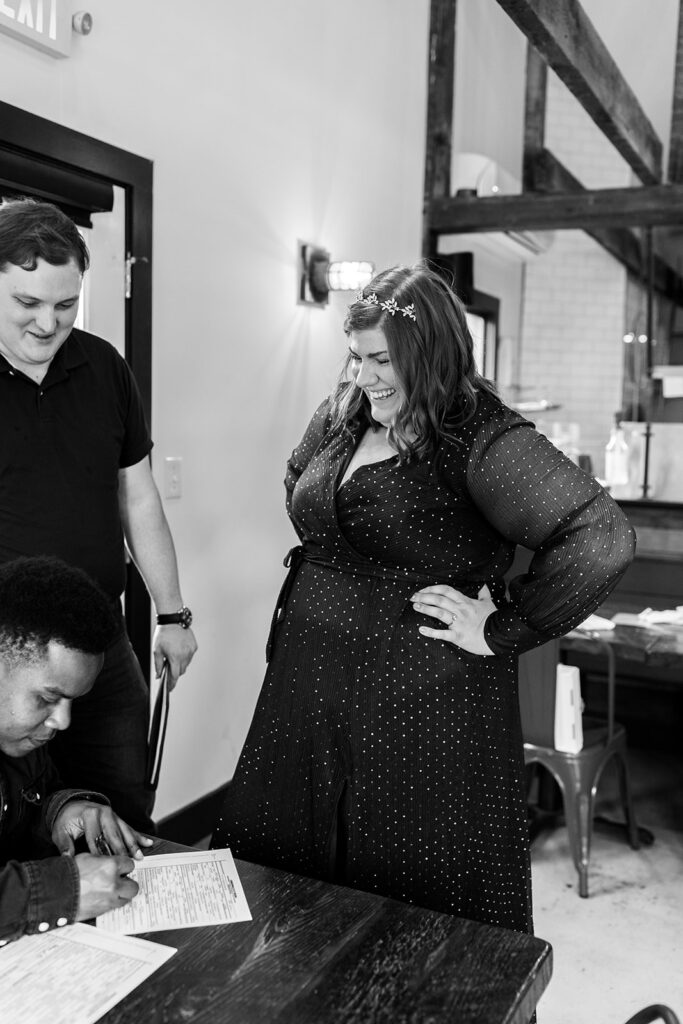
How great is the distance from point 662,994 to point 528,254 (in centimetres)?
495

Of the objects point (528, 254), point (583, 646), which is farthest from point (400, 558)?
point (528, 254)

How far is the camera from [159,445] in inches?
120

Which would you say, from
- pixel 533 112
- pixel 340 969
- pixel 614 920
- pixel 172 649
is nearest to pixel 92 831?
pixel 340 969

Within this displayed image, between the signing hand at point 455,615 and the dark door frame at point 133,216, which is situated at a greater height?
the dark door frame at point 133,216

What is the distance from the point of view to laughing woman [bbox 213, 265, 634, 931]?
1664 mm

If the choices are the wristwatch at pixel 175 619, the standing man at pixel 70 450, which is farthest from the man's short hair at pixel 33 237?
the wristwatch at pixel 175 619

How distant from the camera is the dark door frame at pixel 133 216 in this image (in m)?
2.45

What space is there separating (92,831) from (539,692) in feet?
6.41

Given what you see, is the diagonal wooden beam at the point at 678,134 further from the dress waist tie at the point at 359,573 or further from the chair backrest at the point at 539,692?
the dress waist tie at the point at 359,573

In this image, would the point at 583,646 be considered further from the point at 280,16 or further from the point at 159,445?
the point at 280,16

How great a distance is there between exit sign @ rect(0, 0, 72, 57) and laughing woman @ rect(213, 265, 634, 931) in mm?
1242

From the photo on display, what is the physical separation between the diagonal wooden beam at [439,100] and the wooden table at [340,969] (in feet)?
13.5

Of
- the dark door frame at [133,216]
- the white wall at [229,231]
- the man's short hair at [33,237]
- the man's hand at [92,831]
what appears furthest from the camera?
the white wall at [229,231]

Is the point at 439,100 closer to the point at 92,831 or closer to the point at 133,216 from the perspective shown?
the point at 133,216
